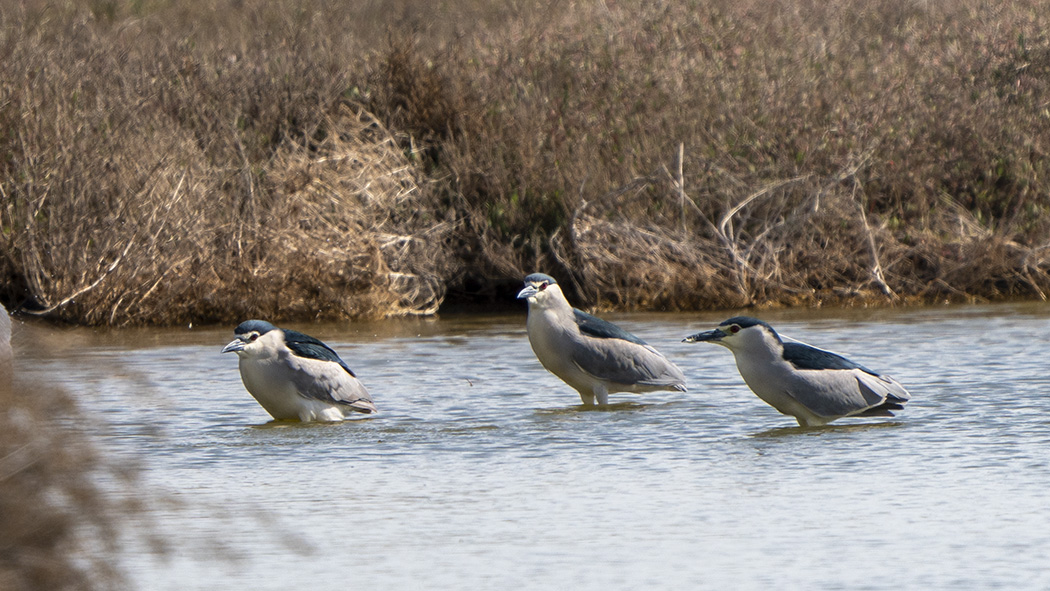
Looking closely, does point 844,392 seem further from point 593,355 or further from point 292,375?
point 292,375

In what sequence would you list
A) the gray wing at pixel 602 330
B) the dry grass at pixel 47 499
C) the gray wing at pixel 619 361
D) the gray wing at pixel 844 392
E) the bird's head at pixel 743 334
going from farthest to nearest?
the gray wing at pixel 602 330 < the gray wing at pixel 619 361 < the bird's head at pixel 743 334 < the gray wing at pixel 844 392 < the dry grass at pixel 47 499

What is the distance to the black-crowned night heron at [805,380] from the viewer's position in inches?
332

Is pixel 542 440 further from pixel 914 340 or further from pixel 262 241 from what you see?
pixel 262 241

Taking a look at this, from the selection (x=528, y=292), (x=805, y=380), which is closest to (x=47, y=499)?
(x=805, y=380)

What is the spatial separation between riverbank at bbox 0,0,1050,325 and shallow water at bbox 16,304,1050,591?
3.03 m

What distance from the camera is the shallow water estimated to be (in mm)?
5578

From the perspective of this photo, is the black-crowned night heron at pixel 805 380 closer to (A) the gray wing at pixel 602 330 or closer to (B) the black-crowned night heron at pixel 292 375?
(A) the gray wing at pixel 602 330

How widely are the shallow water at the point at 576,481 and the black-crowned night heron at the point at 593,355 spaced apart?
0.18 meters

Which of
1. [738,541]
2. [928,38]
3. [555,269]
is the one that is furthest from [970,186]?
[738,541]

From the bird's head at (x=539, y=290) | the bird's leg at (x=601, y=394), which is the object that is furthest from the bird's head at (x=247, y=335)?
the bird's leg at (x=601, y=394)

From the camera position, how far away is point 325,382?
8.94 meters

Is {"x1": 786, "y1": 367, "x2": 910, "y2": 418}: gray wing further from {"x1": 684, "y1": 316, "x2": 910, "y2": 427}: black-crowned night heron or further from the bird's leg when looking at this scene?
the bird's leg

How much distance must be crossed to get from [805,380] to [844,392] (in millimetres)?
241

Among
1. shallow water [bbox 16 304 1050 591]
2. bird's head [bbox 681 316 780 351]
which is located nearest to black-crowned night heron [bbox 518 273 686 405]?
shallow water [bbox 16 304 1050 591]
